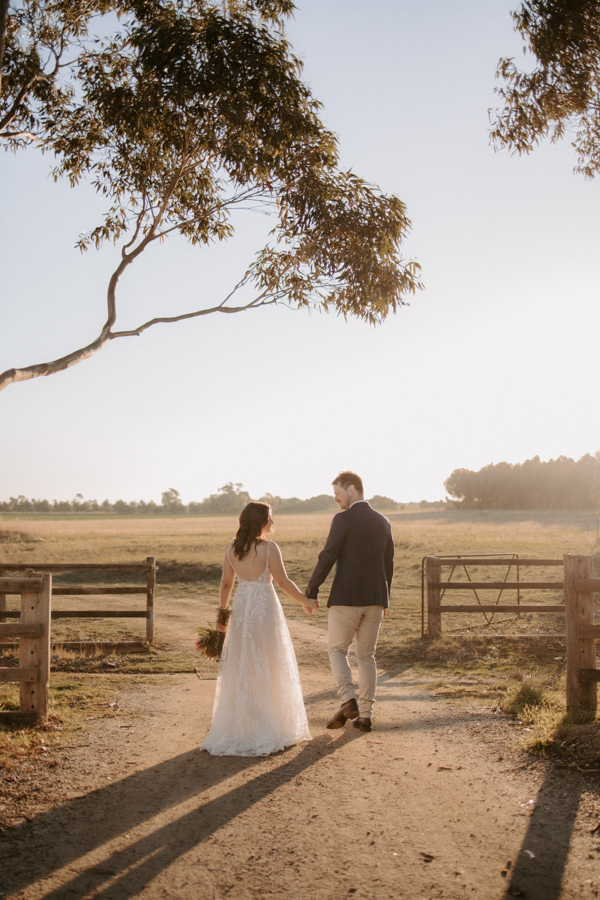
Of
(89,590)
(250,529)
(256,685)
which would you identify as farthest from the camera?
(89,590)

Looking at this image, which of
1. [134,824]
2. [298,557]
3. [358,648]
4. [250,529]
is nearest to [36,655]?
[250,529]

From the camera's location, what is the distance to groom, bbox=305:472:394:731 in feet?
21.0

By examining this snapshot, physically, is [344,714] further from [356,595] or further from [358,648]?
[356,595]

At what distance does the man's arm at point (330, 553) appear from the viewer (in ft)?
21.1

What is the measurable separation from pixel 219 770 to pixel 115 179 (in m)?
11.0

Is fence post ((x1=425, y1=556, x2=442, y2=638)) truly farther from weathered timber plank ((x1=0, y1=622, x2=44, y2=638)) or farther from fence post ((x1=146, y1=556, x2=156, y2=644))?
weathered timber plank ((x1=0, y1=622, x2=44, y2=638))

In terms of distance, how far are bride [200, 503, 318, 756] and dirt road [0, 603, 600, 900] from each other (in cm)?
19

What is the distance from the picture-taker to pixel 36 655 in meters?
6.51

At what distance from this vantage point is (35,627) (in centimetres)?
650

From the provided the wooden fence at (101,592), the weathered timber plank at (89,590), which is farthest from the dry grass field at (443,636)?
the weathered timber plank at (89,590)

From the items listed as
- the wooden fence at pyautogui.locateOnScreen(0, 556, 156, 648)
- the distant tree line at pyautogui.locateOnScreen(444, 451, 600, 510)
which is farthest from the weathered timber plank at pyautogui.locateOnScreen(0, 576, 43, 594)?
the distant tree line at pyautogui.locateOnScreen(444, 451, 600, 510)

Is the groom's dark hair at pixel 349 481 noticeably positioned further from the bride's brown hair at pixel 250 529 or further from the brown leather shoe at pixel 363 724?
the brown leather shoe at pixel 363 724

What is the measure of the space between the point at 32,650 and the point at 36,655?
0.06 meters

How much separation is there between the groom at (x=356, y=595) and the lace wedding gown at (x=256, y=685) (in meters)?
0.44
